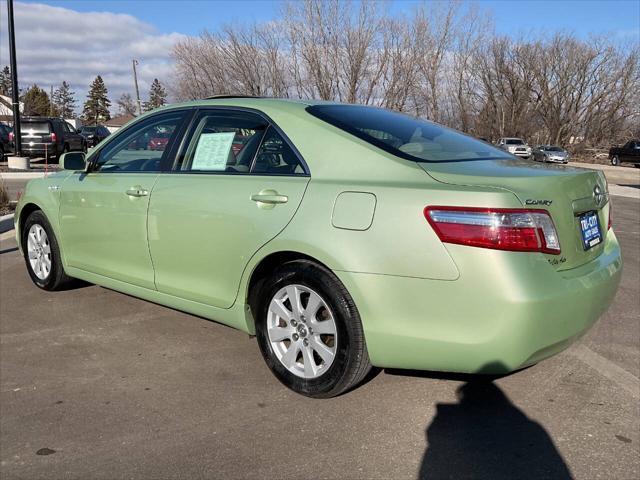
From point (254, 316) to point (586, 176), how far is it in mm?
1982

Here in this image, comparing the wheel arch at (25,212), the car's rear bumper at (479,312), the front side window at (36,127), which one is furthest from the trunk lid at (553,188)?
the front side window at (36,127)

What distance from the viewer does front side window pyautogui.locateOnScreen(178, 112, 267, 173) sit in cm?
348

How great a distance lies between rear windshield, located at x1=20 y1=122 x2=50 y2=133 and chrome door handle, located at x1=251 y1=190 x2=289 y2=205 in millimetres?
22099

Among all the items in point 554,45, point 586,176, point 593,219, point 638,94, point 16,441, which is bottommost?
point 16,441

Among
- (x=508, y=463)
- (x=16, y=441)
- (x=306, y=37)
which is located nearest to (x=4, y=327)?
(x=16, y=441)

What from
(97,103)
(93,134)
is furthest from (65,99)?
→ (93,134)

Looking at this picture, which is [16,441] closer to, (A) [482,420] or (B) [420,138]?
(A) [482,420]

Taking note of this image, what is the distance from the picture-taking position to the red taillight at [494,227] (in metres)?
2.53

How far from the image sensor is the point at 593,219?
309cm

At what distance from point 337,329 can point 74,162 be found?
2.83 metres

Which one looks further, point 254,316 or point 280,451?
point 254,316

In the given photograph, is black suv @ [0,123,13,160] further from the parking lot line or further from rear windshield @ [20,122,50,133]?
the parking lot line

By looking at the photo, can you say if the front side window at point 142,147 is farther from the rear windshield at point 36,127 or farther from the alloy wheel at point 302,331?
the rear windshield at point 36,127

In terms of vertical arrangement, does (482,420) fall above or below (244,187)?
below
